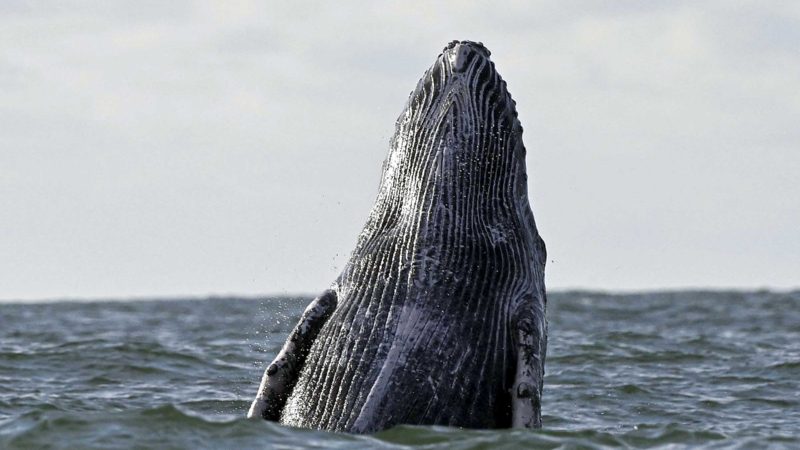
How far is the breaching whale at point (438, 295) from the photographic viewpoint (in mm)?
9625

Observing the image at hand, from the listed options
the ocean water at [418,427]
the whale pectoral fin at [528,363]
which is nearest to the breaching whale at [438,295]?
the whale pectoral fin at [528,363]

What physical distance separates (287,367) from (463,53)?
287 centimetres

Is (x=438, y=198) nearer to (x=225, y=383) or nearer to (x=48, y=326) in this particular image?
(x=225, y=383)

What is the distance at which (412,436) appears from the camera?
932 centimetres

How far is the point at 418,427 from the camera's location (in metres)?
9.43

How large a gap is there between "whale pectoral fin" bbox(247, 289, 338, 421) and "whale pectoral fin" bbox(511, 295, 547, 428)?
58.2 inches

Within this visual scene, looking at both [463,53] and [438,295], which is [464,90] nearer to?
[463,53]

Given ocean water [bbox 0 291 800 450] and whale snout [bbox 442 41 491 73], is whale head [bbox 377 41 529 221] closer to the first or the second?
whale snout [bbox 442 41 491 73]

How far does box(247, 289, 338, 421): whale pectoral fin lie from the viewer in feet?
33.1

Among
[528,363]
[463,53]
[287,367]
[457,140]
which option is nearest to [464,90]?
[463,53]

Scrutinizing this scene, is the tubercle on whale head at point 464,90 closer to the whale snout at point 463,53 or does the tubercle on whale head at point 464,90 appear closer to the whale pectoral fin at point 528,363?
the whale snout at point 463,53

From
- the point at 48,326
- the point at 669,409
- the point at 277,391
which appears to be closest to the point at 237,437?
the point at 277,391

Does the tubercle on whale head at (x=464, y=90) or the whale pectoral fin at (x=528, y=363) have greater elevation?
the tubercle on whale head at (x=464, y=90)

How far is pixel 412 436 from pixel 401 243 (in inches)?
62.0
